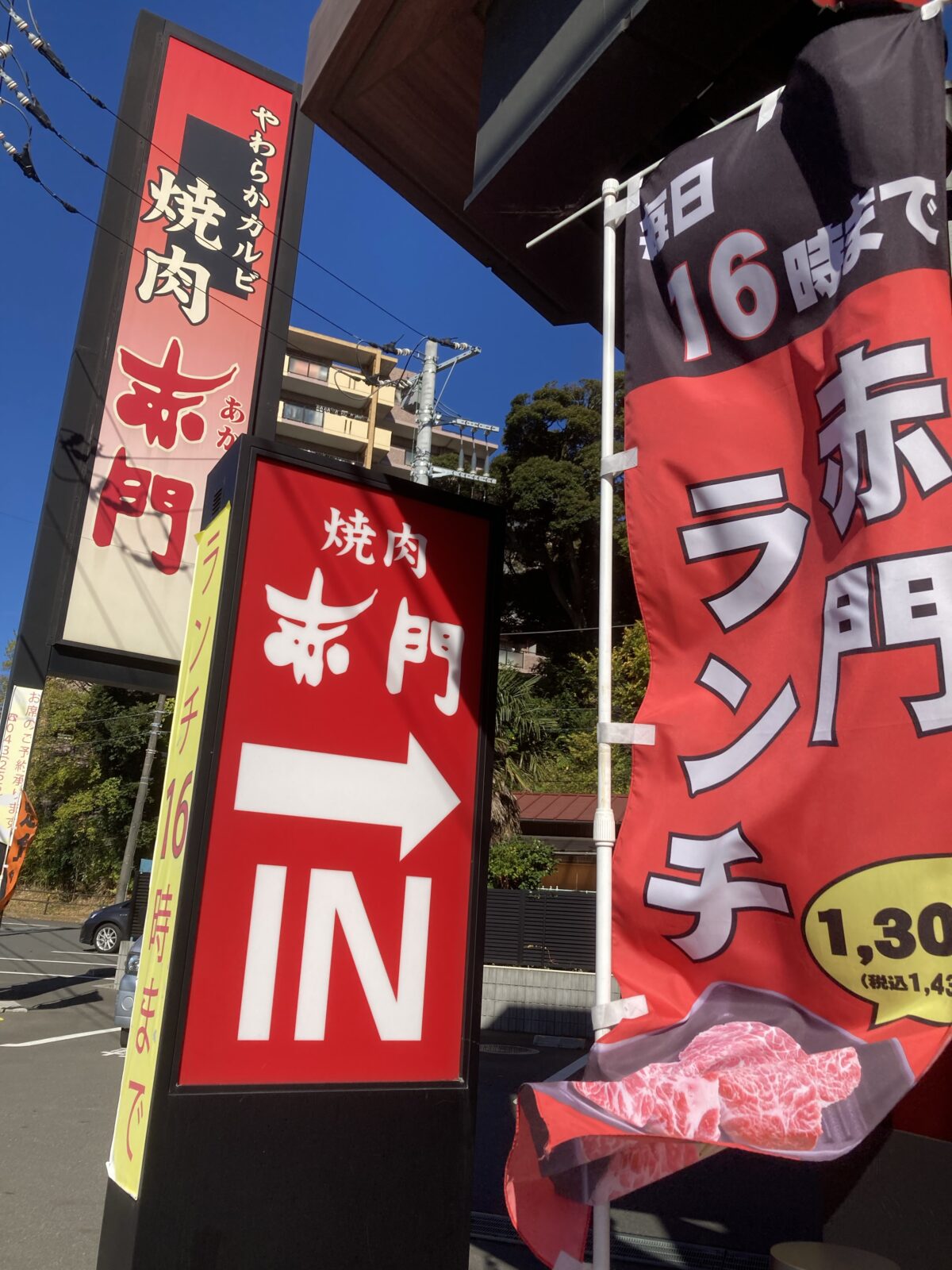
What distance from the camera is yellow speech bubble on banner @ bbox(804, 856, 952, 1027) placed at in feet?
6.35

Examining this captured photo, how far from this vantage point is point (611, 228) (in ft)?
10.7

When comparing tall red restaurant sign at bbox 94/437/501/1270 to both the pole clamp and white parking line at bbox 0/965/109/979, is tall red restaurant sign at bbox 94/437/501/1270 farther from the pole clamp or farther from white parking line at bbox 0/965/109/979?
white parking line at bbox 0/965/109/979

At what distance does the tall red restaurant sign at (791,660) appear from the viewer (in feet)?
6.66

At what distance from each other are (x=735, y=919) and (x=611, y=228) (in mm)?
2312

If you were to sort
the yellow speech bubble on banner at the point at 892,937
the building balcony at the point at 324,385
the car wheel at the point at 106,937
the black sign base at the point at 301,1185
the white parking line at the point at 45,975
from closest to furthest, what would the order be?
the yellow speech bubble on banner at the point at 892,937
the black sign base at the point at 301,1185
the white parking line at the point at 45,975
the car wheel at the point at 106,937
the building balcony at the point at 324,385

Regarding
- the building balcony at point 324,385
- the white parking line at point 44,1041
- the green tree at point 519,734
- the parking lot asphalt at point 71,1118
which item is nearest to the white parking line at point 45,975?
the parking lot asphalt at point 71,1118

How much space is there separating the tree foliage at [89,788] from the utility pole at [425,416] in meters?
20.9

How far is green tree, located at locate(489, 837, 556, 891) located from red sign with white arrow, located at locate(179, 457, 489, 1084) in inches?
484

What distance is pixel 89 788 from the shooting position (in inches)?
1420

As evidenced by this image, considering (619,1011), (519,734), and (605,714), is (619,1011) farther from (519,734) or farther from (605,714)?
(519,734)

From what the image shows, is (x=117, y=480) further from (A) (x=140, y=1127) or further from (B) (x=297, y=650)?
(A) (x=140, y=1127)

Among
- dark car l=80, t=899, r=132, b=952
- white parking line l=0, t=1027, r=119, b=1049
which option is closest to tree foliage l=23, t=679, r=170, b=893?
dark car l=80, t=899, r=132, b=952

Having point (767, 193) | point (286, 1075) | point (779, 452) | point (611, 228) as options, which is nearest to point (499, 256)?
point (611, 228)

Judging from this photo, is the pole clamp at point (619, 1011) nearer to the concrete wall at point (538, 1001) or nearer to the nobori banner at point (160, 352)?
the nobori banner at point (160, 352)
